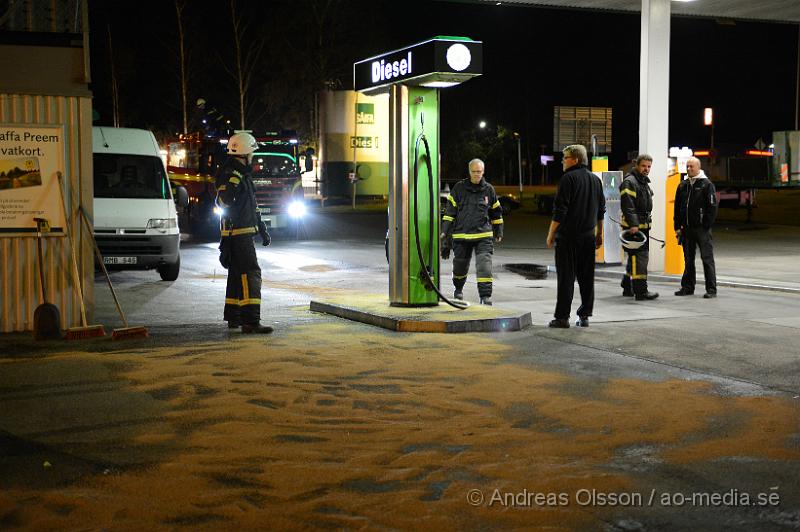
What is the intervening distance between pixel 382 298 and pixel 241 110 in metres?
50.0

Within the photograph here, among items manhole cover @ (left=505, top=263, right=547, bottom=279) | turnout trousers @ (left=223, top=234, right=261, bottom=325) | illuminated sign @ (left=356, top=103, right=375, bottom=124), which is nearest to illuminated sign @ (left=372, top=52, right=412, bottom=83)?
turnout trousers @ (left=223, top=234, right=261, bottom=325)

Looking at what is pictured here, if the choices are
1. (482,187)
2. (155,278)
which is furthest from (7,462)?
(155,278)

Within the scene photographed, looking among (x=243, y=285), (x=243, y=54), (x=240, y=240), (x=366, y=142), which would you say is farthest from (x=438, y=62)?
(x=243, y=54)

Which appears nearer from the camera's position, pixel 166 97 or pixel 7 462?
pixel 7 462

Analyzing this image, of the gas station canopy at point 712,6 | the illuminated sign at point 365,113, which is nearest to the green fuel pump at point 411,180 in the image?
the gas station canopy at point 712,6

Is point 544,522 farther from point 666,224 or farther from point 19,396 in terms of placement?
point 666,224

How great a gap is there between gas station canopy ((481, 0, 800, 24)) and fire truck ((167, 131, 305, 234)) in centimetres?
999

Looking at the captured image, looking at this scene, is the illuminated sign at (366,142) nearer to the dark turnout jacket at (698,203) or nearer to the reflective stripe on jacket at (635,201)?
the dark turnout jacket at (698,203)

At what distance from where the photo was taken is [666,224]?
17.8 m

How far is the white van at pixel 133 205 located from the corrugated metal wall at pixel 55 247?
4989mm

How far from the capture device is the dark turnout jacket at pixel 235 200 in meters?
10.7

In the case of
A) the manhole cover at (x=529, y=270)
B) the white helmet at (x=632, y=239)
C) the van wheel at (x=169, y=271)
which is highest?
the white helmet at (x=632, y=239)

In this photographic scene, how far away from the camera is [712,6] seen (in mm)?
20188

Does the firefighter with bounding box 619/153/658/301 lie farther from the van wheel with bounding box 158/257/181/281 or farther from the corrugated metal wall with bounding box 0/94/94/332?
the van wheel with bounding box 158/257/181/281
